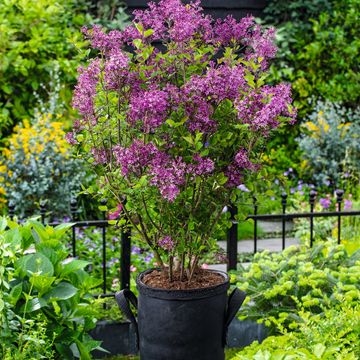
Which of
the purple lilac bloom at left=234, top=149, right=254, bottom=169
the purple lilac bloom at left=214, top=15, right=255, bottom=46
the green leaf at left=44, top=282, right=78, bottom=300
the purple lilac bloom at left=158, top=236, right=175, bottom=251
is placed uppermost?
the purple lilac bloom at left=214, top=15, right=255, bottom=46

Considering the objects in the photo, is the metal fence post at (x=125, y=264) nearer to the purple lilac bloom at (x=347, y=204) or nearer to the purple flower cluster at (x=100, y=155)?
the purple flower cluster at (x=100, y=155)

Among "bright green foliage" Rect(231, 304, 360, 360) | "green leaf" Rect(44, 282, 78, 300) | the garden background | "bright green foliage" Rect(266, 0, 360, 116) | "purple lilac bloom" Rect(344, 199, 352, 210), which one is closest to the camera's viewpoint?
"bright green foliage" Rect(231, 304, 360, 360)

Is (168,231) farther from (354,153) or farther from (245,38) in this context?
(354,153)

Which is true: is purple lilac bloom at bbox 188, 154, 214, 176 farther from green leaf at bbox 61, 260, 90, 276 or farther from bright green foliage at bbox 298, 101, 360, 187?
bright green foliage at bbox 298, 101, 360, 187

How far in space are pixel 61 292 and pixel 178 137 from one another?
0.84 m

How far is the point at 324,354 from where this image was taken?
2.62m

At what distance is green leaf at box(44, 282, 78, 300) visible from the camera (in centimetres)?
322

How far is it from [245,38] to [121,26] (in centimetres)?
425

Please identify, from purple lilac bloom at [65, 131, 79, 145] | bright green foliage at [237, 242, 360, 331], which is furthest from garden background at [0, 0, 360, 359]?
purple lilac bloom at [65, 131, 79, 145]

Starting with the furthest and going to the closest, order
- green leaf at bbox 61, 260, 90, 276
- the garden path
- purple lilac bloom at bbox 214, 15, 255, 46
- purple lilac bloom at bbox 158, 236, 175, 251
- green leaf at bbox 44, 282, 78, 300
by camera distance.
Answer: the garden path, green leaf at bbox 61, 260, 90, 276, green leaf at bbox 44, 282, 78, 300, purple lilac bloom at bbox 214, 15, 255, 46, purple lilac bloom at bbox 158, 236, 175, 251

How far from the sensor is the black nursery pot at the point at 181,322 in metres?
3.02

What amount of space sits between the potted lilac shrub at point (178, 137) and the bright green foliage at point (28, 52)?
12.4ft

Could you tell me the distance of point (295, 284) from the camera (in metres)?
4.02

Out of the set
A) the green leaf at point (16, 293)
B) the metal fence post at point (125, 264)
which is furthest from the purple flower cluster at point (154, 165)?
the metal fence post at point (125, 264)
